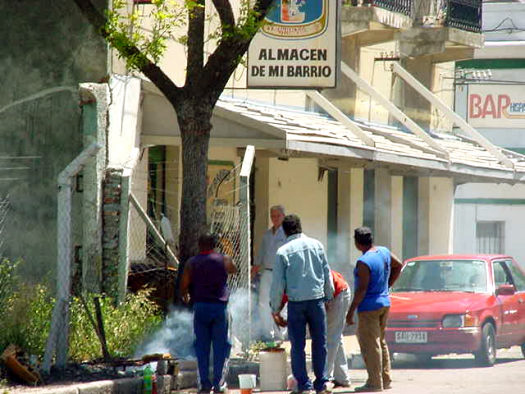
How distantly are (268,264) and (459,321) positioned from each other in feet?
8.27

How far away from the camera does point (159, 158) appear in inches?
746

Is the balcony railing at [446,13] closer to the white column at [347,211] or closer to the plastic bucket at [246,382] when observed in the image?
the white column at [347,211]

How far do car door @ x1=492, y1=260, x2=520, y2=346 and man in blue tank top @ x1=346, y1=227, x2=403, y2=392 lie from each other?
3.86m

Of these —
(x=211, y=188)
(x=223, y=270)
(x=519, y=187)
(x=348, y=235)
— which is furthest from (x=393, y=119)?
(x=223, y=270)

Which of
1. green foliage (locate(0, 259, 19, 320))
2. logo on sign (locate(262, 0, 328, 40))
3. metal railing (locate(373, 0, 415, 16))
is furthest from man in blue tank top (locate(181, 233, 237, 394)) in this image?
metal railing (locate(373, 0, 415, 16))

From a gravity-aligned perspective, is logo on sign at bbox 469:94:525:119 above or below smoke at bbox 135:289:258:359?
above

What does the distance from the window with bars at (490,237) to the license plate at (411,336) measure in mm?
20545

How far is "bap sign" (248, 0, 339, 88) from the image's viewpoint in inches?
673

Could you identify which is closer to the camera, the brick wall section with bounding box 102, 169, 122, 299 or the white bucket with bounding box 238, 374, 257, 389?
the white bucket with bounding box 238, 374, 257, 389

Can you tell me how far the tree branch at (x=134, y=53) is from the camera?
13.3 metres

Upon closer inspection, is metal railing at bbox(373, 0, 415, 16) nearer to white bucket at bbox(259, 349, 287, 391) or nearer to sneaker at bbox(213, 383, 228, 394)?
white bucket at bbox(259, 349, 287, 391)

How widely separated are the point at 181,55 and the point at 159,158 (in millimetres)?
1616

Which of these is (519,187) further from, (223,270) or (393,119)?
(223,270)

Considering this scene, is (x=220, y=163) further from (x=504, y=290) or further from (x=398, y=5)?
(x=398, y=5)
